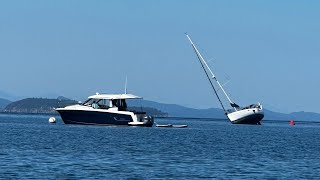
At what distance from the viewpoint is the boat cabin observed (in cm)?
14600

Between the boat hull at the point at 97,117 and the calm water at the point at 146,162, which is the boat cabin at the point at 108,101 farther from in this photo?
the calm water at the point at 146,162

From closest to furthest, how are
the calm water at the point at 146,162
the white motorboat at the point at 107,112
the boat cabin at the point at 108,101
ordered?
the calm water at the point at 146,162 → the white motorboat at the point at 107,112 → the boat cabin at the point at 108,101

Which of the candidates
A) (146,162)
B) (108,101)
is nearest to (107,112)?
(108,101)

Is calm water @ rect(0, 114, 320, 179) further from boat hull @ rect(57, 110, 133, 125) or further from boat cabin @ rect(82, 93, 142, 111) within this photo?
boat cabin @ rect(82, 93, 142, 111)

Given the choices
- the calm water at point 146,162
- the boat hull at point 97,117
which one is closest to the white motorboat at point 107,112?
the boat hull at point 97,117

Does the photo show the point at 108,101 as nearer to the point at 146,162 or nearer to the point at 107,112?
the point at 107,112

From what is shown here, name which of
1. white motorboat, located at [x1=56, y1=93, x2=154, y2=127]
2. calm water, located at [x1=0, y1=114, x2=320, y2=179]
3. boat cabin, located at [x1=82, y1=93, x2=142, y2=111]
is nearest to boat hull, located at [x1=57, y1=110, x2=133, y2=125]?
white motorboat, located at [x1=56, y1=93, x2=154, y2=127]

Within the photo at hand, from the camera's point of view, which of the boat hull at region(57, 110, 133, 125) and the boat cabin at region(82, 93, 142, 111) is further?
the boat cabin at region(82, 93, 142, 111)

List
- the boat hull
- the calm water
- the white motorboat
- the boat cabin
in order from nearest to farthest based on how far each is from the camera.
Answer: the calm water < the boat hull < the white motorboat < the boat cabin

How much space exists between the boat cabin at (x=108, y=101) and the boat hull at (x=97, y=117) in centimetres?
142

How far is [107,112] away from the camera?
144875 mm

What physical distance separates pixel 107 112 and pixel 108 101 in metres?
2.20

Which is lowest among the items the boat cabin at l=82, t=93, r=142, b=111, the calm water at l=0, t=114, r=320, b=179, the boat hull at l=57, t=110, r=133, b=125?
the calm water at l=0, t=114, r=320, b=179

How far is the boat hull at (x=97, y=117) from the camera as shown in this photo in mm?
145375
